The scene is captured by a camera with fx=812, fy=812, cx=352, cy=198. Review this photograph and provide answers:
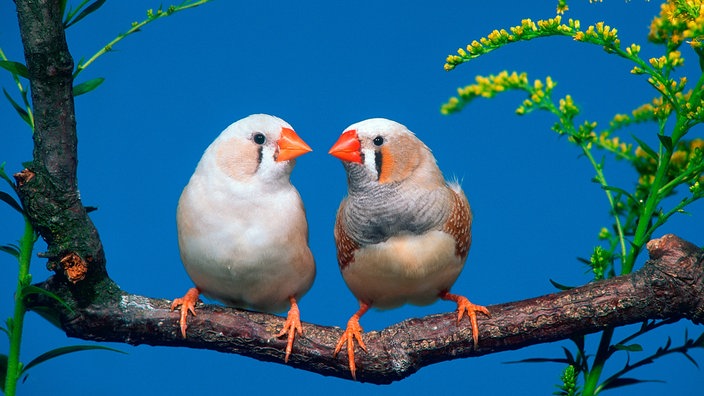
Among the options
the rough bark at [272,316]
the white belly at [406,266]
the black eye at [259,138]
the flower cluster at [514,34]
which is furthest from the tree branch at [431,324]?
the flower cluster at [514,34]

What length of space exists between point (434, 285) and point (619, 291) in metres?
0.57

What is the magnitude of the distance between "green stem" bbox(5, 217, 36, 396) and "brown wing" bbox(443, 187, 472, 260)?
4.21 ft

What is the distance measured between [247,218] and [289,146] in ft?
0.85

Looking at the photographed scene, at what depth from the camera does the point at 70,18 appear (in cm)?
242

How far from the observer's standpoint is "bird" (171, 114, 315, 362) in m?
2.52

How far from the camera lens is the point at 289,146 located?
2.53m

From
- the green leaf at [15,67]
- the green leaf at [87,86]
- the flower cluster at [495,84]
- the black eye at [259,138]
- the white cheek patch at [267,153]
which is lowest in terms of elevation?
the white cheek patch at [267,153]

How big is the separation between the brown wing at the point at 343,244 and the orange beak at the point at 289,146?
0.26 metres

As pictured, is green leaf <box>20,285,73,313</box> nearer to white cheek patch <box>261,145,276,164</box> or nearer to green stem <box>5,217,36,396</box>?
green stem <box>5,217,36,396</box>

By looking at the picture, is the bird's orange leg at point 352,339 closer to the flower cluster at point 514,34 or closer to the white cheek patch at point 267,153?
the white cheek patch at point 267,153

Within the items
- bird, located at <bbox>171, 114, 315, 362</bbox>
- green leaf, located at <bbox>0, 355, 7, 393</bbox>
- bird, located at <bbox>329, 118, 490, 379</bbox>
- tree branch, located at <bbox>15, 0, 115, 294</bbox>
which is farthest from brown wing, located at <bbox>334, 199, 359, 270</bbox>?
green leaf, located at <bbox>0, 355, 7, 393</bbox>

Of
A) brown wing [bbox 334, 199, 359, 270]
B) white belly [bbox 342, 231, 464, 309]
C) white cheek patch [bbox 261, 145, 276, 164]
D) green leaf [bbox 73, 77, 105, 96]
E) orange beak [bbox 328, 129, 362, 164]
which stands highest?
green leaf [bbox 73, 77, 105, 96]

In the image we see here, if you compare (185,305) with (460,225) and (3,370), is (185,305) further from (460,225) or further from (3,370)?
(460,225)

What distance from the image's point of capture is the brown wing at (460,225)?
2578 mm
